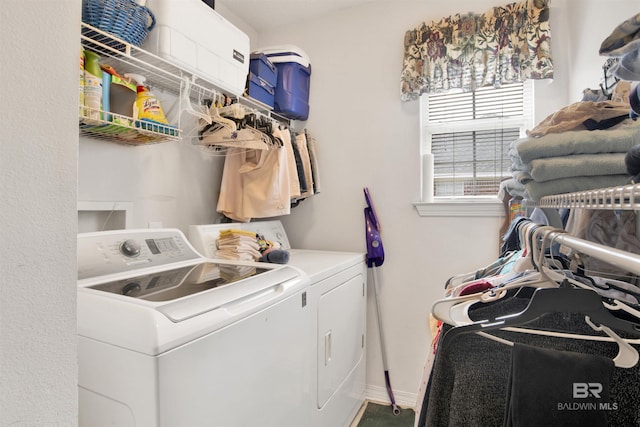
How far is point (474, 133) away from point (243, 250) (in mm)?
1620

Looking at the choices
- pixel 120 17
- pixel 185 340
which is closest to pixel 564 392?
pixel 185 340

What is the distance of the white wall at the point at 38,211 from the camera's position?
0.42 m

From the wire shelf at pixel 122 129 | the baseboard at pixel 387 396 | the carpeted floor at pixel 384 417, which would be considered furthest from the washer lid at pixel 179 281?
the baseboard at pixel 387 396

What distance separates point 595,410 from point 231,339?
806 mm

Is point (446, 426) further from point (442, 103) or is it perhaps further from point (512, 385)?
point (442, 103)

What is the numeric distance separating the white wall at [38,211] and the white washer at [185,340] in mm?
291

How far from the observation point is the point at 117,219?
65.9 inches

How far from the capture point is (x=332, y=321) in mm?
1777

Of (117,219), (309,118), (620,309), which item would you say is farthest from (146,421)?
(309,118)

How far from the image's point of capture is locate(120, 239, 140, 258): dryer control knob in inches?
53.4

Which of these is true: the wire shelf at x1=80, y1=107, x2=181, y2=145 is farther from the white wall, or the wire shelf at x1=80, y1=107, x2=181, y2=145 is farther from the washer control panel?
the white wall

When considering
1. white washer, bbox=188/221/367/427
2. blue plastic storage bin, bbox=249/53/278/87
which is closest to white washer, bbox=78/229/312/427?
white washer, bbox=188/221/367/427

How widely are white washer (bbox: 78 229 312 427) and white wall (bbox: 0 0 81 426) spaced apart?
0.95 feet

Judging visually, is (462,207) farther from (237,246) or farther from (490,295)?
(490,295)
